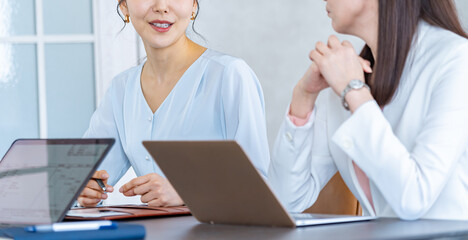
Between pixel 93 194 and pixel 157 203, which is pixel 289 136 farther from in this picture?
pixel 93 194

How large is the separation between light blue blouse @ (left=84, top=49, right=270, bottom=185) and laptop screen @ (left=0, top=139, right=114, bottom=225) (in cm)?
72

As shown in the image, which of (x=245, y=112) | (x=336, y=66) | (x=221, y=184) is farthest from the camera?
(x=245, y=112)

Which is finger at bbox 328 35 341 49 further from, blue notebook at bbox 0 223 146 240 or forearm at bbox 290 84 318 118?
blue notebook at bbox 0 223 146 240

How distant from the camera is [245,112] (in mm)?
1884

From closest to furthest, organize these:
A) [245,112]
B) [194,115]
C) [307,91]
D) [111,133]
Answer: [307,91] → [245,112] → [194,115] → [111,133]

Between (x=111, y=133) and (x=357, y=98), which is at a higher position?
(x=357, y=98)

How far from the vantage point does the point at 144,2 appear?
79.4 inches

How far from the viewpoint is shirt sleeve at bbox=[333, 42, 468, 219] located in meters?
1.28

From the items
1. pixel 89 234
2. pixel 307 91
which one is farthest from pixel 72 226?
pixel 307 91

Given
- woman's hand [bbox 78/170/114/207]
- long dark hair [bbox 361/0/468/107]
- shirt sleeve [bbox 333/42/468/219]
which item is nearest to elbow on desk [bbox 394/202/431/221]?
shirt sleeve [bbox 333/42/468/219]

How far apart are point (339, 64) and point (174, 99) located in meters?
0.71

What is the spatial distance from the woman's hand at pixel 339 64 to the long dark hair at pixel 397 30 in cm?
8

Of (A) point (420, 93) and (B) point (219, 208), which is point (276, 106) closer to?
(A) point (420, 93)

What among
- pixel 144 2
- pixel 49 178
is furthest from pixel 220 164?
pixel 144 2
